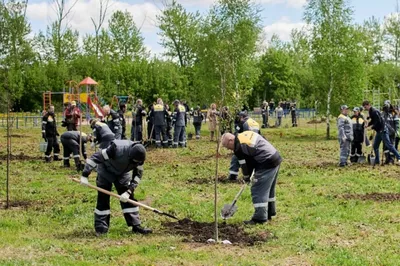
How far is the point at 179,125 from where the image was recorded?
82.3 feet

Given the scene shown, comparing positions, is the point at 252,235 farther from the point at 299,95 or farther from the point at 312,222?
the point at 299,95

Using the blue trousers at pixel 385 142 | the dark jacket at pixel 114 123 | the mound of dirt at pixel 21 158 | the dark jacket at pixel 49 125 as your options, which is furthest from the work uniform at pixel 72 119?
the blue trousers at pixel 385 142

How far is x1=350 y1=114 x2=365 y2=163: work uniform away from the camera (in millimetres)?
19344

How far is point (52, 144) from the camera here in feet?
65.5

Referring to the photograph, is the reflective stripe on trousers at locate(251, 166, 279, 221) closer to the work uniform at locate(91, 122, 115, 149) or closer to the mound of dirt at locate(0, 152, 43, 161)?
the work uniform at locate(91, 122, 115, 149)

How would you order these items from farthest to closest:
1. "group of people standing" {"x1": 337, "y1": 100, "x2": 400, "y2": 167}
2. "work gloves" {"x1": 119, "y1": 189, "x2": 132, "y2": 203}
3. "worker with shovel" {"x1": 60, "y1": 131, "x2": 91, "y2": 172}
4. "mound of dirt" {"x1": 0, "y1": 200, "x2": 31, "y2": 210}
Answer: "group of people standing" {"x1": 337, "y1": 100, "x2": 400, "y2": 167} → "worker with shovel" {"x1": 60, "y1": 131, "x2": 91, "y2": 172} → "mound of dirt" {"x1": 0, "y1": 200, "x2": 31, "y2": 210} → "work gloves" {"x1": 119, "y1": 189, "x2": 132, "y2": 203}

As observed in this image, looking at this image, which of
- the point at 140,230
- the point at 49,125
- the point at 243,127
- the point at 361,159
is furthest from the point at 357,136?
the point at 140,230

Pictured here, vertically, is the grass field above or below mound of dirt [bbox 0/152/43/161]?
below

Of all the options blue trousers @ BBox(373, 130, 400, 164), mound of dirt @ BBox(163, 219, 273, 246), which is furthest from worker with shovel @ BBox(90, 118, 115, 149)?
blue trousers @ BBox(373, 130, 400, 164)

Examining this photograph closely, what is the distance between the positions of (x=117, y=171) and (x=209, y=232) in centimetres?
180

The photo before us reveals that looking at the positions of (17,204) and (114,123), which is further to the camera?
(114,123)

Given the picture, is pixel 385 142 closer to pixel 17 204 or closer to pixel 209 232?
pixel 209 232

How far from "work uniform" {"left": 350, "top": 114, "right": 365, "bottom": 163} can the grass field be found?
130 cm

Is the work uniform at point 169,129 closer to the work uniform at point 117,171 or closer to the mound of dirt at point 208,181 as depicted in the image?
the mound of dirt at point 208,181
